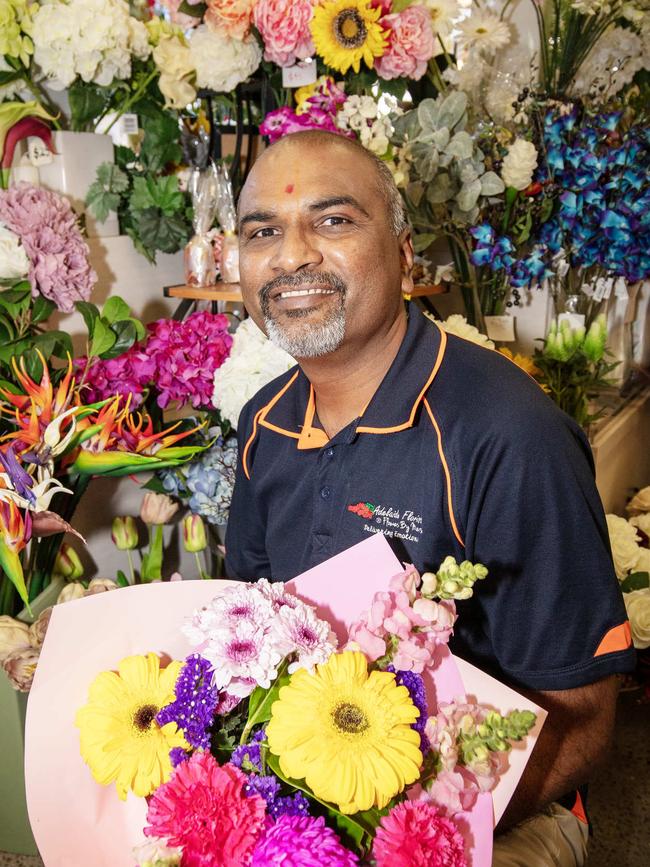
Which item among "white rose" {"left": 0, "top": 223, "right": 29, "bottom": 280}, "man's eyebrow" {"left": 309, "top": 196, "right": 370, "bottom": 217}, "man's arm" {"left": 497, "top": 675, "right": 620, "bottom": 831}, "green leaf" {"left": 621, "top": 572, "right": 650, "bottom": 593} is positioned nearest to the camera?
"man's arm" {"left": 497, "top": 675, "right": 620, "bottom": 831}

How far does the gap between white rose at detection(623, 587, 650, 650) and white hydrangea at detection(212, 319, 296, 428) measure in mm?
962

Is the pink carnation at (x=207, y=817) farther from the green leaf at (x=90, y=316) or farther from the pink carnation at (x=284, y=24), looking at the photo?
the pink carnation at (x=284, y=24)

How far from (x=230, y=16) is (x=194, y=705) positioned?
1553mm

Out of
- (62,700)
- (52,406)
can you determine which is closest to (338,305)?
(52,406)

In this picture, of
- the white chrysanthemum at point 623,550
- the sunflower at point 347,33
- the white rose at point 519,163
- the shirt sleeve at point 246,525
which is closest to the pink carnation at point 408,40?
the sunflower at point 347,33

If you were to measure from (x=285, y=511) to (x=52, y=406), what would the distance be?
408 mm

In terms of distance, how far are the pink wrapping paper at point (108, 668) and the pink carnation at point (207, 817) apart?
137 millimetres

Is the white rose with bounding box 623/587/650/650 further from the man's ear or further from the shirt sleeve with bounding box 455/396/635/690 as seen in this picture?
the man's ear

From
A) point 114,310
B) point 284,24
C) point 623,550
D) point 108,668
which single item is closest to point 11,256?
→ point 114,310

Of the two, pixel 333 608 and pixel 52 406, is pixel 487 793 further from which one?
pixel 52 406

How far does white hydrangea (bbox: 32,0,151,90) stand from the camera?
5.04 ft

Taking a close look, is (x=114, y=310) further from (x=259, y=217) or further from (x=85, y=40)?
(x=85, y=40)

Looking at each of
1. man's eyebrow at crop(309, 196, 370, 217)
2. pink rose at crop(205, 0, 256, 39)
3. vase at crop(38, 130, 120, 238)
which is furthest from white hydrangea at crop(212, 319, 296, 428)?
pink rose at crop(205, 0, 256, 39)

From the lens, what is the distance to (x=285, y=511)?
1.24 meters
